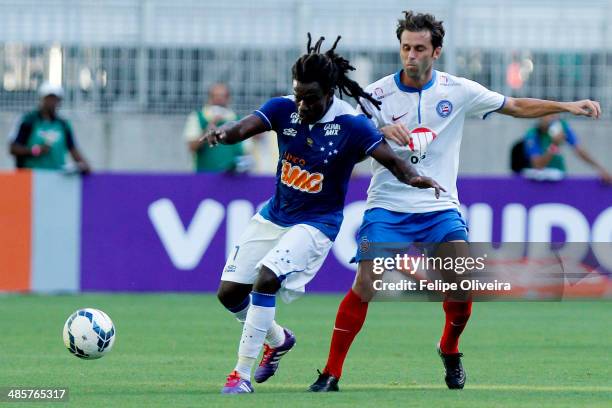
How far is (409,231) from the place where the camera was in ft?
29.8

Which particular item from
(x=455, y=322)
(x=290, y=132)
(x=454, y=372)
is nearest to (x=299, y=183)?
(x=290, y=132)

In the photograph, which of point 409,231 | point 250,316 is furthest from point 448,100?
point 250,316

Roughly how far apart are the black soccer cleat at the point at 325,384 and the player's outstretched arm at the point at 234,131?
150 cm

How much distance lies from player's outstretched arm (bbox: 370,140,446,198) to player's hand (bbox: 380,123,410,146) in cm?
10

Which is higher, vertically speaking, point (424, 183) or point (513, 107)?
point (513, 107)

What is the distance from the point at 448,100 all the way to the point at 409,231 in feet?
2.86

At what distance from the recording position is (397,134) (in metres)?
8.78

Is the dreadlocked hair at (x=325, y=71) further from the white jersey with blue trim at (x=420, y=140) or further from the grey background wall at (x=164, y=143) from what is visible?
the grey background wall at (x=164, y=143)

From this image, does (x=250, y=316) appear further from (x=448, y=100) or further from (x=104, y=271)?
(x=104, y=271)

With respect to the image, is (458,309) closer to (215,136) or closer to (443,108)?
(443,108)

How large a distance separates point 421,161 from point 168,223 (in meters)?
7.57

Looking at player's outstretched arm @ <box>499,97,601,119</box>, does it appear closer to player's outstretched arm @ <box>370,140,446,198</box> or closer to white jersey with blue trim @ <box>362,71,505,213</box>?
white jersey with blue trim @ <box>362,71,505,213</box>

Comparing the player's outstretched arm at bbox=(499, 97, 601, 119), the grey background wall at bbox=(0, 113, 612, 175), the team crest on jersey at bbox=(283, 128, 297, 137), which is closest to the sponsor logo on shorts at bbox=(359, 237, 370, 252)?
the team crest on jersey at bbox=(283, 128, 297, 137)

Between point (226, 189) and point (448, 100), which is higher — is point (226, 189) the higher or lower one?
the lower one
